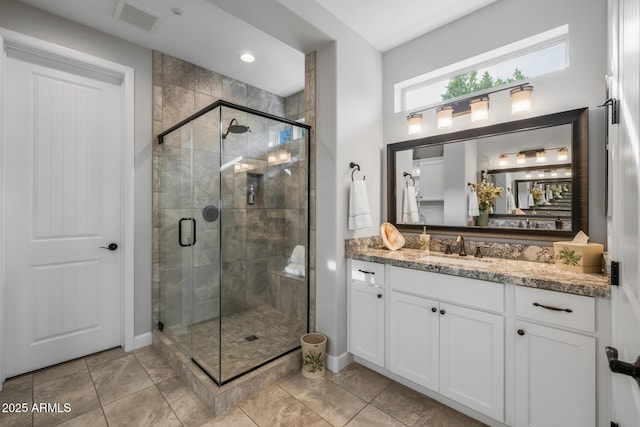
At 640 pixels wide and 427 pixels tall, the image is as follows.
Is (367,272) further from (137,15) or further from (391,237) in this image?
(137,15)

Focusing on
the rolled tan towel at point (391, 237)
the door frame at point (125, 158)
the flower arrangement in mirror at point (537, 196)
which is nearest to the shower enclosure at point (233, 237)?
the door frame at point (125, 158)

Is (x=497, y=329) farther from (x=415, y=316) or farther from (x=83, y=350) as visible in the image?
(x=83, y=350)

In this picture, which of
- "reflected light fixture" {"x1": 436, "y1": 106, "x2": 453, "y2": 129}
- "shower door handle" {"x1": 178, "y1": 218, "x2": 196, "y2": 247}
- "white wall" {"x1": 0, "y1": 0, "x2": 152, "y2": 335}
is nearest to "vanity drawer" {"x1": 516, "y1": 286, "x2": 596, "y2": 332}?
"reflected light fixture" {"x1": 436, "y1": 106, "x2": 453, "y2": 129}

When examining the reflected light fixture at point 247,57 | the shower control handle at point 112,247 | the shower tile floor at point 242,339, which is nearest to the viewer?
the shower tile floor at point 242,339

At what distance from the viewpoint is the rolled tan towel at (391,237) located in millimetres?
2469

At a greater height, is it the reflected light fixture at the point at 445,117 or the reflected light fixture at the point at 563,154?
the reflected light fixture at the point at 445,117

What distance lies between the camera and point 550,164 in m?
1.95

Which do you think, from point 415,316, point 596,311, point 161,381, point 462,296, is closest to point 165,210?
point 161,381

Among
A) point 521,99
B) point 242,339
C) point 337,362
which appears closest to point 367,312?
point 337,362

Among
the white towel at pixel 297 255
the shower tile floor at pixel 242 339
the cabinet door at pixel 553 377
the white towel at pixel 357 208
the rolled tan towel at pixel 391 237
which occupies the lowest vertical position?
the shower tile floor at pixel 242 339

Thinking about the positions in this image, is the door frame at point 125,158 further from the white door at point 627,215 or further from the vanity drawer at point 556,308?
the white door at point 627,215

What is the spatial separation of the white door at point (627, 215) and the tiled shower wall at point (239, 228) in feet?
5.98

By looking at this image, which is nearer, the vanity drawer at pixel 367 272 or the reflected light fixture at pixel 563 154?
the reflected light fixture at pixel 563 154

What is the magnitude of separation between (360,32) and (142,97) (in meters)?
2.04
